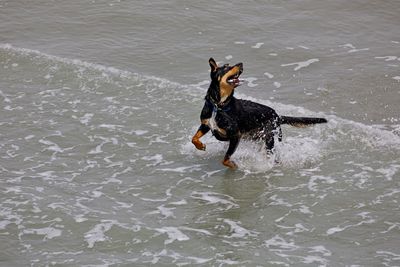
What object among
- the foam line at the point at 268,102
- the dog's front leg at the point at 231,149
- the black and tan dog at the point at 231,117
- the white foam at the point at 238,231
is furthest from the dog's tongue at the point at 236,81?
the foam line at the point at 268,102

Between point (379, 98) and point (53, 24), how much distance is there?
6.78 metres

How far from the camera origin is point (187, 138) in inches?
423

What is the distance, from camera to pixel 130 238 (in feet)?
26.2

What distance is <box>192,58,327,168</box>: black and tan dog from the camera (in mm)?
9000

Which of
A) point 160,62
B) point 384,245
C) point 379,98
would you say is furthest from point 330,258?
point 160,62

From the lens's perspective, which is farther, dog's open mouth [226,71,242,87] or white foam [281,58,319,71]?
white foam [281,58,319,71]

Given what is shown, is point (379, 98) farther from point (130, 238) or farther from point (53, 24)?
point (53, 24)

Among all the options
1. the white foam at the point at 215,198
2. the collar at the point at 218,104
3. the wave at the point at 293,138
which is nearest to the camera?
the white foam at the point at 215,198

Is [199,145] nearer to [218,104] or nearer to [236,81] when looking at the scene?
[218,104]

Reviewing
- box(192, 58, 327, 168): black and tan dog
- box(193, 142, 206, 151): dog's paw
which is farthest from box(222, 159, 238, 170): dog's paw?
box(193, 142, 206, 151): dog's paw

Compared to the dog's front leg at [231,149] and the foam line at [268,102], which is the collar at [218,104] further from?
the foam line at [268,102]

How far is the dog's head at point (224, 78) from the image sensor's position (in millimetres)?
8961

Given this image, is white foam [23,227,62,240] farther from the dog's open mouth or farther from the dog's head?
the dog's open mouth

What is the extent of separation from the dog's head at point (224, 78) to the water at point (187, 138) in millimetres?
1062
